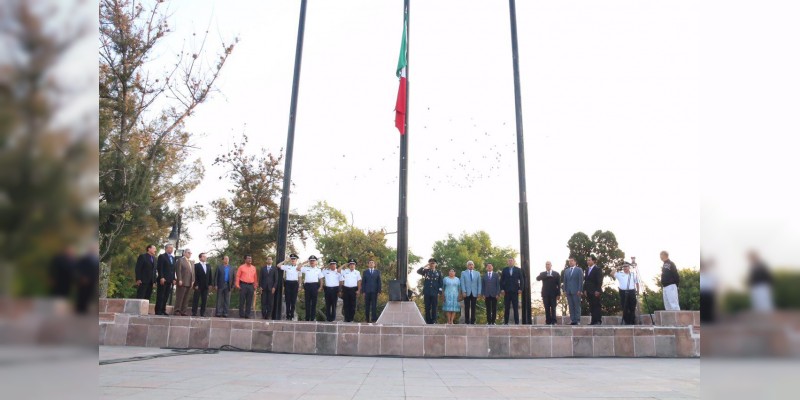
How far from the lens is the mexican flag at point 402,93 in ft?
44.1

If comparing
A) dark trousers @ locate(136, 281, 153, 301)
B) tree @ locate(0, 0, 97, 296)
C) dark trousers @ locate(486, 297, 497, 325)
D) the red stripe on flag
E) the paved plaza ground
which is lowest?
the paved plaza ground

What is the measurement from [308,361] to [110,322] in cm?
507

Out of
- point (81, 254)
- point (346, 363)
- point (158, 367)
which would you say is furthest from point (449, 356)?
point (81, 254)

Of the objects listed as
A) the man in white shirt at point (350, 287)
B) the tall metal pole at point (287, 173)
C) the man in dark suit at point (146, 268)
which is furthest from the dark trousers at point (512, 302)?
the man in dark suit at point (146, 268)

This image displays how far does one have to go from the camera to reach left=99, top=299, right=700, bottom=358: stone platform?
1032 cm

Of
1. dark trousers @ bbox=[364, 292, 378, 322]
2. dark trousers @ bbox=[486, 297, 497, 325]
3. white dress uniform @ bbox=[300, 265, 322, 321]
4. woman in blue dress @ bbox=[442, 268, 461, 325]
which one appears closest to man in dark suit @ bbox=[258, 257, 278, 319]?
white dress uniform @ bbox=[300, 265, 322, 321]

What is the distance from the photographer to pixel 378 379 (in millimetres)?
6402

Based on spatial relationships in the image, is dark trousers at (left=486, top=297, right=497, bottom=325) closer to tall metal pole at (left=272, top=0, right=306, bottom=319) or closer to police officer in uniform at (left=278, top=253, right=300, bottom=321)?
police officer in uniform at (left=278, top=253, right=300, bottom=321)

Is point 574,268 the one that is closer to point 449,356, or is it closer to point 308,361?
point 449,356

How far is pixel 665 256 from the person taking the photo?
11.8 meters

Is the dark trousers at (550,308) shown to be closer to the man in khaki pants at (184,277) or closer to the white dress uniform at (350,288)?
the white dress uniform at (350,288)

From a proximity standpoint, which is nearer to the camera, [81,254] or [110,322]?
[81,254]

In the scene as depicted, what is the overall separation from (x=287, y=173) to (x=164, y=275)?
140 inches

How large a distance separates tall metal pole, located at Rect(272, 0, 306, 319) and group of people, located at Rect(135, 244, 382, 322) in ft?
0.35
